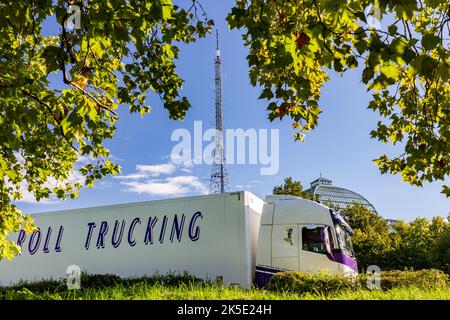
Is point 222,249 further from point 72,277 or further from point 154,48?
point 154,48

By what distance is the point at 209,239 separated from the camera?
1268cm

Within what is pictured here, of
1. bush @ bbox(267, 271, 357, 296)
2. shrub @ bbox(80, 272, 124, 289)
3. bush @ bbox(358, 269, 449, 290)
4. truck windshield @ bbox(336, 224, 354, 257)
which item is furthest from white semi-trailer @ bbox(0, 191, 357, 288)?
bush @ bbox(267, 271, 357, 296)

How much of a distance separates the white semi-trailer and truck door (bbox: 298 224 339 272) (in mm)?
27

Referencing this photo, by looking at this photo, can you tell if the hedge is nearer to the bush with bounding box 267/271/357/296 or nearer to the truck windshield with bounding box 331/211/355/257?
the bush with bounding box 267/271/357/296

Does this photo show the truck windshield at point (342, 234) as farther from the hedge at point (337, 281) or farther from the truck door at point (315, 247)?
the hedge at point (337, 281)

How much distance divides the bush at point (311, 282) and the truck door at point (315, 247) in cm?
178

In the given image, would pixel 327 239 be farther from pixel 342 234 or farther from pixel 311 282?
pixel 311 282

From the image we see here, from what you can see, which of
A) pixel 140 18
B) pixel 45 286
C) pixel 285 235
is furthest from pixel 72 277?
pixel 140 18

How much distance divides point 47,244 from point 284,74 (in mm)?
12561

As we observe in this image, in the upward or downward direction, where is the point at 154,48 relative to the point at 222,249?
upward

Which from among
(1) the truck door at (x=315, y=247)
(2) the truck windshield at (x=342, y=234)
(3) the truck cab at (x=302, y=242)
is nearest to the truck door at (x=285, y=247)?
(3) the truck cab at (x=302, y=242)

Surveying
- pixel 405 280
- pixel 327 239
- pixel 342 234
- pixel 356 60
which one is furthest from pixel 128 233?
pixel 356 60

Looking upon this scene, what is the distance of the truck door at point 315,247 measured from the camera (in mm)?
11828

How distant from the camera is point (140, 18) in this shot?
5.59 m
